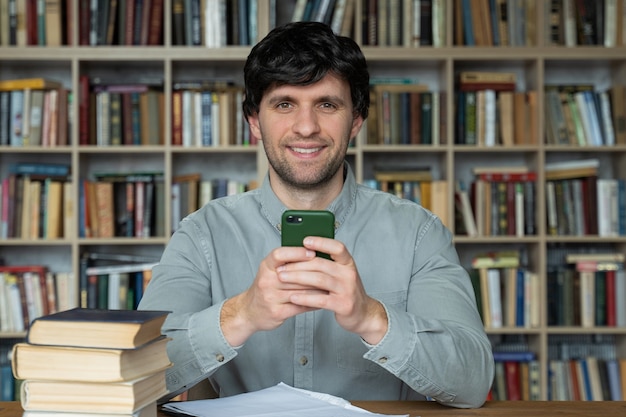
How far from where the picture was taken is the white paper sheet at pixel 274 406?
1187 millimetres

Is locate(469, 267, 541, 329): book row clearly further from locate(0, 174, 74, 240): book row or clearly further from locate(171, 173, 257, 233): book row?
locate(0, 174, 74, 240): book row

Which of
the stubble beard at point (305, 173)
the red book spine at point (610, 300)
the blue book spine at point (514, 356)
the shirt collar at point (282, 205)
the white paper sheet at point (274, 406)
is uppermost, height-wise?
the stubble beard at point (305, 173)

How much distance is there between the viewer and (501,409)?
1346 millimetres

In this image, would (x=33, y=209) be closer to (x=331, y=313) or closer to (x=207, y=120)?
(x=207, y=120)

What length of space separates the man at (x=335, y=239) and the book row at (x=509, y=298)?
1.90m

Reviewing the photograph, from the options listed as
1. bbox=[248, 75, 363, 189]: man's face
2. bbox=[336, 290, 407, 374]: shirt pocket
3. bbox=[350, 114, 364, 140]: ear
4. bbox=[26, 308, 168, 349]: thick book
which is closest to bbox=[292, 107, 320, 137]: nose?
bbox=[248, 75, 363, 189]: man's face

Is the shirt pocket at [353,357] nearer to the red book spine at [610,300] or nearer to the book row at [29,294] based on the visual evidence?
the book row at [29,294]

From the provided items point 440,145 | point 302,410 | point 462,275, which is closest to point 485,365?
point 462,275

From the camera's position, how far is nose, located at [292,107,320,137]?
5.52ft

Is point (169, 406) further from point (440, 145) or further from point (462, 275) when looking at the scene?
point (440, 145)

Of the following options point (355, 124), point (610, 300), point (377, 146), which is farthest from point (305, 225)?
point (610, 300)

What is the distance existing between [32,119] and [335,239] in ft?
8.02

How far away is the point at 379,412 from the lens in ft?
4.19

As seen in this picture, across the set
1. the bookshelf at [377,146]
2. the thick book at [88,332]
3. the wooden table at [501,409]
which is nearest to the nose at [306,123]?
the wooden table at [501,409]
